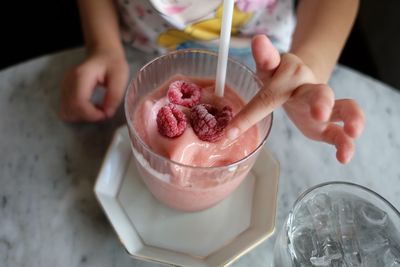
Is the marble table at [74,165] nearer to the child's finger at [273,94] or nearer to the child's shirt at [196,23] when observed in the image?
the child's shirt at [196,23]

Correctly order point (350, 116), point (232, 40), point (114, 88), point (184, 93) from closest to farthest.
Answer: point (350, 116) → point (184, 93) → point (114, 88) → point (232, 40)

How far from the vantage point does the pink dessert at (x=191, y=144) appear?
0.55 metres

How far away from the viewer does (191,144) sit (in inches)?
22.0

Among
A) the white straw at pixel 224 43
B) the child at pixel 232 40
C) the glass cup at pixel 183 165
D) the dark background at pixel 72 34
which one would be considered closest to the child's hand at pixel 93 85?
the child at pixel 232 40

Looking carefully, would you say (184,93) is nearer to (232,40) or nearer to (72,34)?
(232,40)


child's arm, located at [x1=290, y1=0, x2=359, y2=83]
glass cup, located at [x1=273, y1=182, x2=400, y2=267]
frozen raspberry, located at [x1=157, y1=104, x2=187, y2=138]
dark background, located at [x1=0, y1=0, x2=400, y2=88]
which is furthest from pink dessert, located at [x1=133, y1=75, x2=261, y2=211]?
dark background, located at [x1=0, y1=0, x2=400, y2=88]

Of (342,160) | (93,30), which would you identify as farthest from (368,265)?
(93,30)

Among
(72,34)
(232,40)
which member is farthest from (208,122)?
(72,34)

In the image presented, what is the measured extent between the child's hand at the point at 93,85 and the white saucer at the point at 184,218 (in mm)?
71

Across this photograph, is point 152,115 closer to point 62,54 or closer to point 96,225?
point 96,225

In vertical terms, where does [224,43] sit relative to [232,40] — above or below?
above

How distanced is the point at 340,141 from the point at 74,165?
0.40 meters

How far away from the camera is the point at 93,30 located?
854 millimetres

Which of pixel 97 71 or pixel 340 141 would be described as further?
pixel 97 71
